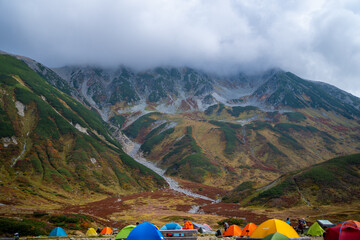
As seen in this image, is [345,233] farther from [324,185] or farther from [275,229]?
[324,185]

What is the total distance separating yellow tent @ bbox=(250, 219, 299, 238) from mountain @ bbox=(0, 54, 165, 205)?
6471 centimetres

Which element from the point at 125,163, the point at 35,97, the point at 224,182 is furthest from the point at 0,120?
the point at 224,182

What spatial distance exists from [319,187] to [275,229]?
60161 millimetres

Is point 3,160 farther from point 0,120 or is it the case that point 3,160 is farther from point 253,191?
point 253,191

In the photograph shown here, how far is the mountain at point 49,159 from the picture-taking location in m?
77.1

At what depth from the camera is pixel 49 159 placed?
9862 cm

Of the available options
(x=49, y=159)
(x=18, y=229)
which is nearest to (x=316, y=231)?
(x=18, y=229)

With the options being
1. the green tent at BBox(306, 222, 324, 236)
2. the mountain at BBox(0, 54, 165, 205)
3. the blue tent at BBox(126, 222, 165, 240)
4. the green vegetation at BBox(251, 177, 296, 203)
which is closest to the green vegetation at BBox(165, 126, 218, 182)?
the mountain at BBox(0, 54, 165, 205)

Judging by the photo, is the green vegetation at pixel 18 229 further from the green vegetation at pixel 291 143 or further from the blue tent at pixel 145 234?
the green vegetation at pixel 291 143

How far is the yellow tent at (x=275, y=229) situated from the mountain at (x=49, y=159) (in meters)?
64.7

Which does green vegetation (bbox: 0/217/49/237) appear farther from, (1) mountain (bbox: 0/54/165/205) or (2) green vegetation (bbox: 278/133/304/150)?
(2) green vegetation (bbox: 278/133/304/150)

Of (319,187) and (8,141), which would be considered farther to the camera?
(8,141)

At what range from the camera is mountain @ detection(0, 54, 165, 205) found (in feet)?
253

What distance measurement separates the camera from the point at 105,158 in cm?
12612
